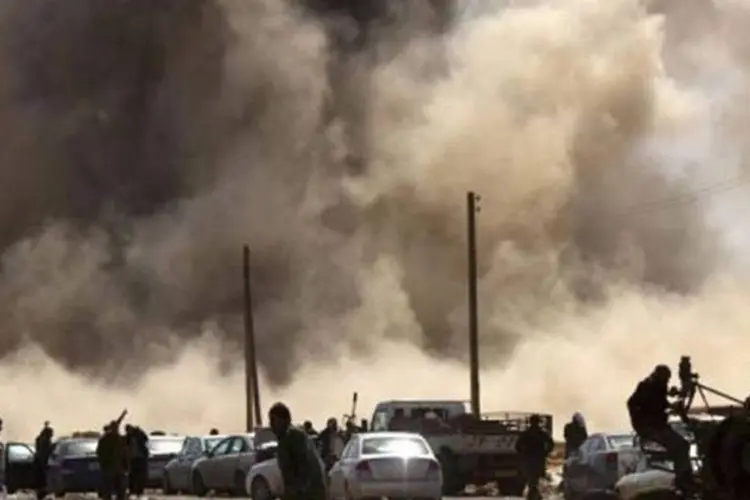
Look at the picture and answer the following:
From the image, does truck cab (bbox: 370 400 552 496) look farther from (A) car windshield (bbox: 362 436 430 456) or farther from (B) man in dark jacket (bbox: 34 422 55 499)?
(B) man in dark jacket (bbox: 34 422 55 499)

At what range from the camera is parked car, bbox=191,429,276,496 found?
37.7 m

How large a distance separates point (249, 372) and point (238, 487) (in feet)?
63.9

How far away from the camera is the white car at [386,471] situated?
30797mm

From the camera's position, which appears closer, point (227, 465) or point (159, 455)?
point (227, 465)

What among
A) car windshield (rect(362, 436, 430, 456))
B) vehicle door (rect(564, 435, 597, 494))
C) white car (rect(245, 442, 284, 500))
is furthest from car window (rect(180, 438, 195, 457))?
vehicle door (rect(564, 435, 597, 494))

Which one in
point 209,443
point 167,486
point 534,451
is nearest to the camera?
point 534,451

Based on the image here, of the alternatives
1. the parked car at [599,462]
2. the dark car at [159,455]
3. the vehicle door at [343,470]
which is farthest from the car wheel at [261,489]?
the dark car at [159,455]

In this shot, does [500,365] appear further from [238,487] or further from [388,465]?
[388,465]

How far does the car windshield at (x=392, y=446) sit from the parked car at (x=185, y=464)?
8152mm

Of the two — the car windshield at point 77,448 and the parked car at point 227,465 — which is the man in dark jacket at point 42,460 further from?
the parked car at point 227,465

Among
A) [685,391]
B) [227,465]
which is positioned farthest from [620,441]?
[685,391]

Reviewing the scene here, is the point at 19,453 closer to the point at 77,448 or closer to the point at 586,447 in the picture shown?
the point at 77,448

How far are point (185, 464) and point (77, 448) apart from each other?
8.64 ft

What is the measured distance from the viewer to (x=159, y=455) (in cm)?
4434
